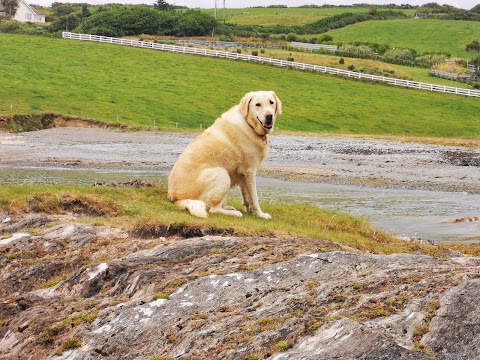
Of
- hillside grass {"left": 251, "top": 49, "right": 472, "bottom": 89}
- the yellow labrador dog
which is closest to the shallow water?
the yellow labrador dog

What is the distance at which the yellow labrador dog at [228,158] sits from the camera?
17.6 m

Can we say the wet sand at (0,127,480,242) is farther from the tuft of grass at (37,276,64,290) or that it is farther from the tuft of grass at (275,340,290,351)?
the tuft of grass at (275,340,290,351)

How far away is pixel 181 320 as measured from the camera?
33.9 feet

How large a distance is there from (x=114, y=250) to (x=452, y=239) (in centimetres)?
1084

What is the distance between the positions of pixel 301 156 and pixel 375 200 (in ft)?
47.8

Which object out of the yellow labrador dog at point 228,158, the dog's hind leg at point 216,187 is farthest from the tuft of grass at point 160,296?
the dog's hind leg at point 216,187

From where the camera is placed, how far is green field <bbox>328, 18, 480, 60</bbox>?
438 feet

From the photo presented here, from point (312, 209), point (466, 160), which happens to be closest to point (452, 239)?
point (312, 209)

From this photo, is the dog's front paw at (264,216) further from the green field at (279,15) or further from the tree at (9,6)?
the green field at (279,15)

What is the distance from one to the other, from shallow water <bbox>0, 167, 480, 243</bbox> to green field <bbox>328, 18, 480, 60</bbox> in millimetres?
96548

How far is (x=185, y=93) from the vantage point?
71562 millimetres

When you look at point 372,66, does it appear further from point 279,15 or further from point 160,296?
point 160,296

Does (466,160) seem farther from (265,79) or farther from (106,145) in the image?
(265,79)

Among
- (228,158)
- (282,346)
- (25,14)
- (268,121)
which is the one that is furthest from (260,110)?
(25,14)
